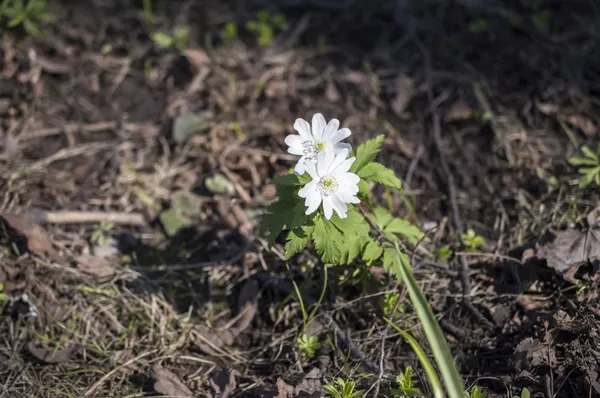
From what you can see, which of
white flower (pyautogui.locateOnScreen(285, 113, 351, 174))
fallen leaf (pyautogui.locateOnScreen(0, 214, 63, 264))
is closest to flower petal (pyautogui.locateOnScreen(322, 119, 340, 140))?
white flower (pyautogui.locateOnScreen(285, 113, 351, 174))

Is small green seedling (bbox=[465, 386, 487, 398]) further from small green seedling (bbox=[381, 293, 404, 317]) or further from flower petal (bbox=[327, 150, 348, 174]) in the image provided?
flower petal (bbox=[327, 150, 348, 174])

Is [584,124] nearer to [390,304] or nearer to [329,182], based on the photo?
[390,304]

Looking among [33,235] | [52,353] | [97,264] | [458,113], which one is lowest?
[52,353]

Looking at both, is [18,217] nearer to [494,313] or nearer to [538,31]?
[494,313]

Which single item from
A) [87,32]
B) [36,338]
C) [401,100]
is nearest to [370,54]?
[401,100]

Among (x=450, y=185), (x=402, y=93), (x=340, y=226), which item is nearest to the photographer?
(x=340, y=226)

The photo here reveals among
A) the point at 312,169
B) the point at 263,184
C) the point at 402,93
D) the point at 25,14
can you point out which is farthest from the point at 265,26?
the point at 312,169
